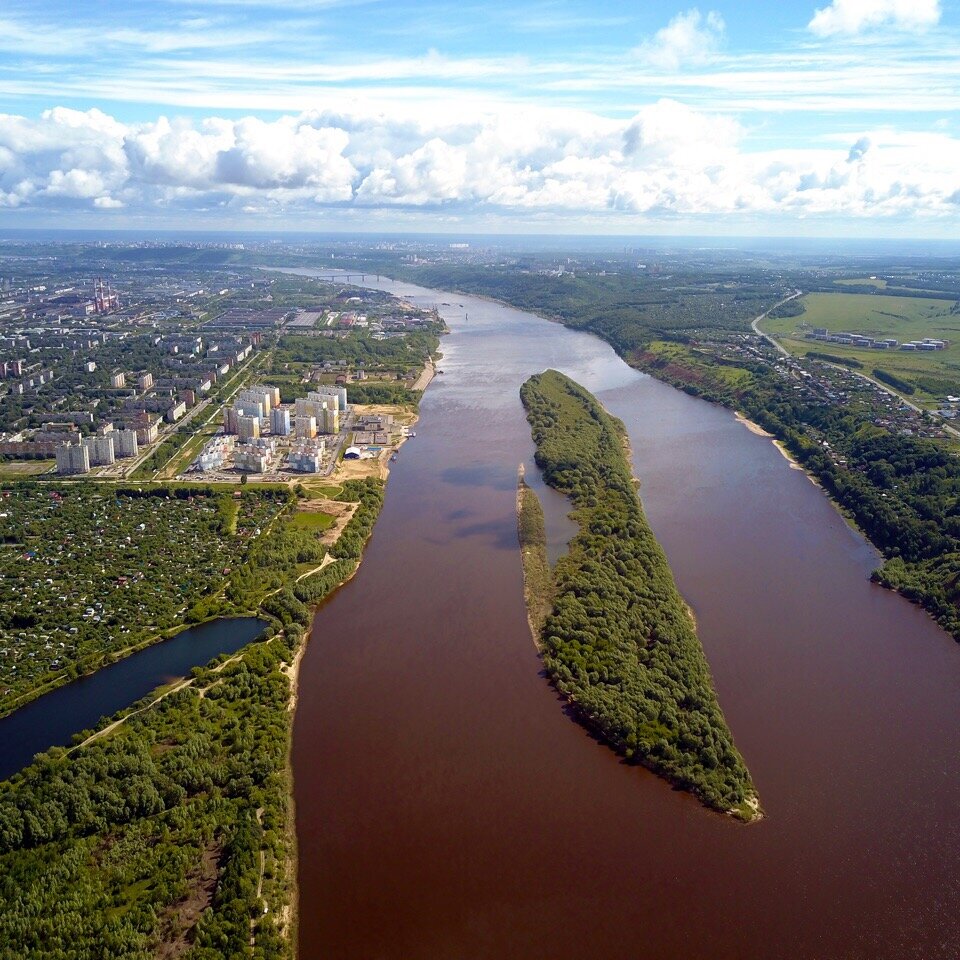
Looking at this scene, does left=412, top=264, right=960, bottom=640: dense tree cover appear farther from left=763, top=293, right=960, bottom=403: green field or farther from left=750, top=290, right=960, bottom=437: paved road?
left=763, top=293, right=960, bottom=403: green field

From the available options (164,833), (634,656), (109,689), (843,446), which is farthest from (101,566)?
(843,446)

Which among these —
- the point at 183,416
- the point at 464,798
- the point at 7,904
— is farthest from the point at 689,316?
the point at 7,904

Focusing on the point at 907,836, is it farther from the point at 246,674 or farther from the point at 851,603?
the point at 246,674

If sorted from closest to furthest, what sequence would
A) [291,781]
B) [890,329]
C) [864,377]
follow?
[291,781] < [864,377] < [890,329]

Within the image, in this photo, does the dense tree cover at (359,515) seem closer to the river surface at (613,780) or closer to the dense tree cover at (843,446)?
the river surface at (613,780)

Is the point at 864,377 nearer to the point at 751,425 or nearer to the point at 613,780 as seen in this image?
the point at 751,425

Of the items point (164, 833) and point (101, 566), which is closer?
point (164, 833)

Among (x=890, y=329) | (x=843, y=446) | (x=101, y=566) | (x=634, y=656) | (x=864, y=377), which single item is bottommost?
(x=101, y=566)
